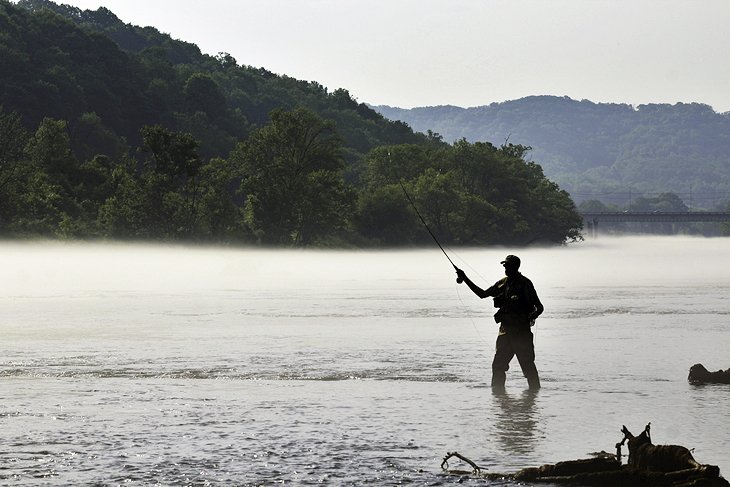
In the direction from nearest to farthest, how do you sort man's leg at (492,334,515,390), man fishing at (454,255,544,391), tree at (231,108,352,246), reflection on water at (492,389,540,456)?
reflection on water at (492,389,540,456) → man fishing at (454,255,544,391) → man's leg at (492,334,515,390) → tree at (231,108,352,246)

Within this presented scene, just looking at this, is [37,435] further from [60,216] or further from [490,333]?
[60,216]

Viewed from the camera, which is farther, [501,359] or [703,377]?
[703,377]

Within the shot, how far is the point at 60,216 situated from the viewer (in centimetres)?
11200

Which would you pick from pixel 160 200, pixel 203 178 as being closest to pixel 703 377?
pixel 160 200

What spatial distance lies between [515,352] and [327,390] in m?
3.02

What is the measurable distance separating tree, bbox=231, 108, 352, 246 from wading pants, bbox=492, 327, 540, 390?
327 feet

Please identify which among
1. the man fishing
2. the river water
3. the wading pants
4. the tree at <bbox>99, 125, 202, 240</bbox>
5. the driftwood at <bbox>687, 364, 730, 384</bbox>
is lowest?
the river water

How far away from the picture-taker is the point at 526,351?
18.0 meters

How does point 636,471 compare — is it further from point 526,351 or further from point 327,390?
point 327,390

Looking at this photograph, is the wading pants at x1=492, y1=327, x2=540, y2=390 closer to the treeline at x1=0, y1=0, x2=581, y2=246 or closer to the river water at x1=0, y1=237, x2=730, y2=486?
the river water at x1=0, y1=237, x2=730, y2=486

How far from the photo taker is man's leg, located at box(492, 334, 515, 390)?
58.8 feet

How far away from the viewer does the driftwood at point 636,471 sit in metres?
10.6

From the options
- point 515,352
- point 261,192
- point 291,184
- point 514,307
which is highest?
point 291,184

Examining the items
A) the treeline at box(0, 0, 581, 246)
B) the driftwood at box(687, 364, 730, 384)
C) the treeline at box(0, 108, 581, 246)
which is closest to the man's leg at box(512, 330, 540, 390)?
the driftwood at box(687, 364, 730, 384)
